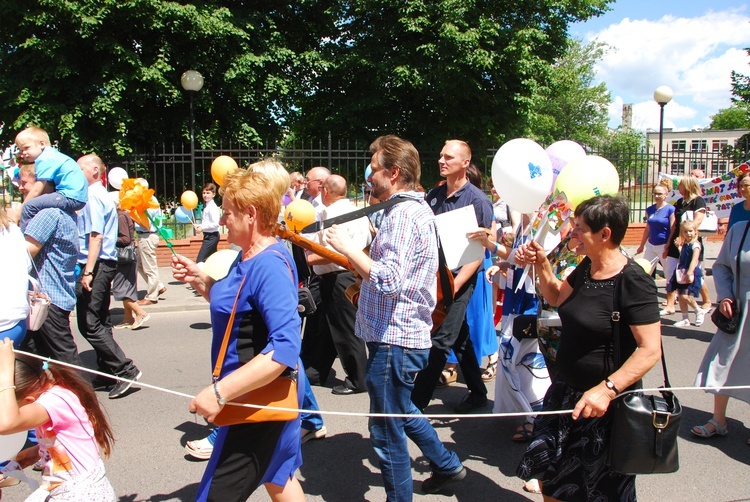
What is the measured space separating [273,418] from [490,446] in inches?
89.2

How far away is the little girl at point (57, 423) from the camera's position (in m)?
2.26

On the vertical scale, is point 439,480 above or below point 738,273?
below

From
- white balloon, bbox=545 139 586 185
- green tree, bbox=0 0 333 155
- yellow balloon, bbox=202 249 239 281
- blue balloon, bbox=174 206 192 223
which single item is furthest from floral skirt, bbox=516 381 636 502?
green tree, bbox=0 0 333 155

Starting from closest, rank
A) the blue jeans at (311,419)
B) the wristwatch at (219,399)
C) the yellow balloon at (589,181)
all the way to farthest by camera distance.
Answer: the wristwatch at (219,399), the yellow balloon at (589,181), the blue jeans at (311,419)

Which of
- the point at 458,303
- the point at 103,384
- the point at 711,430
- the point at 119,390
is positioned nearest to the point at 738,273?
the point at 711,430

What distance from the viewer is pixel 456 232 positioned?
3.51m

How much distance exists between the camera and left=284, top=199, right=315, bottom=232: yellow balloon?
3803mm

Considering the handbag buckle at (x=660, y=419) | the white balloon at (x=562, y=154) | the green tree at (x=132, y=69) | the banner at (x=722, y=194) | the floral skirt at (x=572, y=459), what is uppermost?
the green tree at (x=132, y=69)

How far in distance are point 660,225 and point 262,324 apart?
7.26 m

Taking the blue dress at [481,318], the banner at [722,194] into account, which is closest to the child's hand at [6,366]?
the blue dress at [481,318]

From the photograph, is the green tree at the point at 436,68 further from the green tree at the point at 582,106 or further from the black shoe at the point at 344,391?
the green tree at the point at 582,106

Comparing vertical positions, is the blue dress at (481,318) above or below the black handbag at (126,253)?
below

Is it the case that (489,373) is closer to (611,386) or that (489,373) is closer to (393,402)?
(393,402)

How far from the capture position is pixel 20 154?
159 inches
